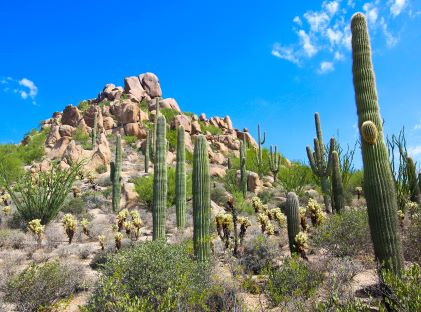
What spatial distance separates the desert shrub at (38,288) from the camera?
6.27 meters

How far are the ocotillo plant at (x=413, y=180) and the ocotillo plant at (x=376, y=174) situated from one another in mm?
8600

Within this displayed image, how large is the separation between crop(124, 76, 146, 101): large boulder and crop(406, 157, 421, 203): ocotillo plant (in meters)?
38.0

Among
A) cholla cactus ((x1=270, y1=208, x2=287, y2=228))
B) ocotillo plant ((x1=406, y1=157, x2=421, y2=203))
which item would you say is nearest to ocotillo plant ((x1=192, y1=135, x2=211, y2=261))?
cholla cactus ((x1=270, y1=208, x2=287, y2=228))

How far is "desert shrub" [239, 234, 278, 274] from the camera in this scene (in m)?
8.55

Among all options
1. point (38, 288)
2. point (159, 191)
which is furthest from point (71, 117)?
point (38, 288)

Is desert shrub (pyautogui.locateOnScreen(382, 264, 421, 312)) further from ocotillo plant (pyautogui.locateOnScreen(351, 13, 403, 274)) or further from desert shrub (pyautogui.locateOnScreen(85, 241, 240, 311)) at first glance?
desert shrub (pyautogui.locateOnScreen(85, 241, 240, 311))

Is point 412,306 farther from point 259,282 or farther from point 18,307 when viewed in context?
point 18,307

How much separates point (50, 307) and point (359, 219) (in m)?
7.26

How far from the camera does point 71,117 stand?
122ft

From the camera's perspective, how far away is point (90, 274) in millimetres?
8398

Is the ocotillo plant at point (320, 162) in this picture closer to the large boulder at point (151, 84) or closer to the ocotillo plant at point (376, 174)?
the ocotillo plant at point (376, 174)

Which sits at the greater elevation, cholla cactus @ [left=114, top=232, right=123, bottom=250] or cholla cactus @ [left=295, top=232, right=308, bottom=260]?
cholla cactus @ [left=114, top=232, right=123, bottom=250]

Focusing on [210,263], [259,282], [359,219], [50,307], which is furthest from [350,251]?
[50,307]

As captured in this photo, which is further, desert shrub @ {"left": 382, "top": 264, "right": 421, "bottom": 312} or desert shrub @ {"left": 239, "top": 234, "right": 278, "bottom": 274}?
desert shrub @ {"left": 239, "top": 234, "right": 278, "bottom": 274}
